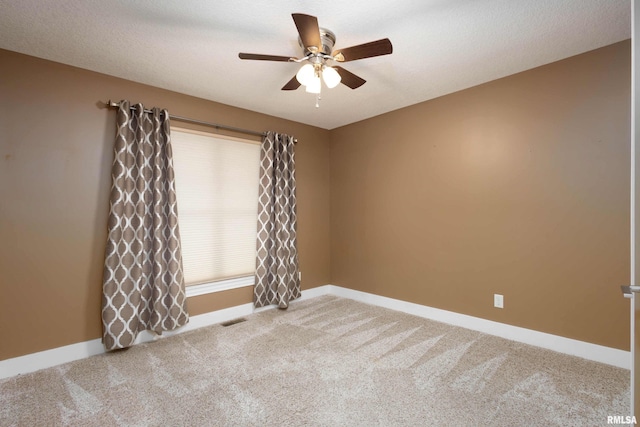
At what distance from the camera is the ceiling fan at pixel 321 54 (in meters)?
1.72

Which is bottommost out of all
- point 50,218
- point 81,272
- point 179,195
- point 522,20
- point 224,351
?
point 224,351

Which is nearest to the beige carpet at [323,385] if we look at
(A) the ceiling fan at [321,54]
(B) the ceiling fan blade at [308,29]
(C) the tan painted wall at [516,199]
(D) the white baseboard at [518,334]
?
(D) the white baseboard at [518,334]

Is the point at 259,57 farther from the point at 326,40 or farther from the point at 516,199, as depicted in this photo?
the point at 516,199

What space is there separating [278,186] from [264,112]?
3.08 feet

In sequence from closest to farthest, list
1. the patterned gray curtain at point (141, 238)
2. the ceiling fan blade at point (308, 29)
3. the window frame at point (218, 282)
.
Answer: the ceiling fan blade at point (308, 29)
the patterned gray curtain at point (141, 238)
the window frame at point (218, 282)

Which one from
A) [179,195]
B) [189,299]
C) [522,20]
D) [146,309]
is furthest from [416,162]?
[146,309]

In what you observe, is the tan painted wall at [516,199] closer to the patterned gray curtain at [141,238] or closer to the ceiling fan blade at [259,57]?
the ceiling fan blade at [259,57]

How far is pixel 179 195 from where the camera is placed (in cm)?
308

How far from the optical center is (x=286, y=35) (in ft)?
6.98

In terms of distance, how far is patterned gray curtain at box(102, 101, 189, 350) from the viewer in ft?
8.41

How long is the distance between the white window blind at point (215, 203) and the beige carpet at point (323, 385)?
810mm

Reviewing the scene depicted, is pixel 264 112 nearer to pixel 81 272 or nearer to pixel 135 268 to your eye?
pixel 135 268

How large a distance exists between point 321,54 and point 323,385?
2258mm

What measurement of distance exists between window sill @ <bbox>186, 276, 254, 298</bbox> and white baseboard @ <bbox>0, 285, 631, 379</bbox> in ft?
0.76
